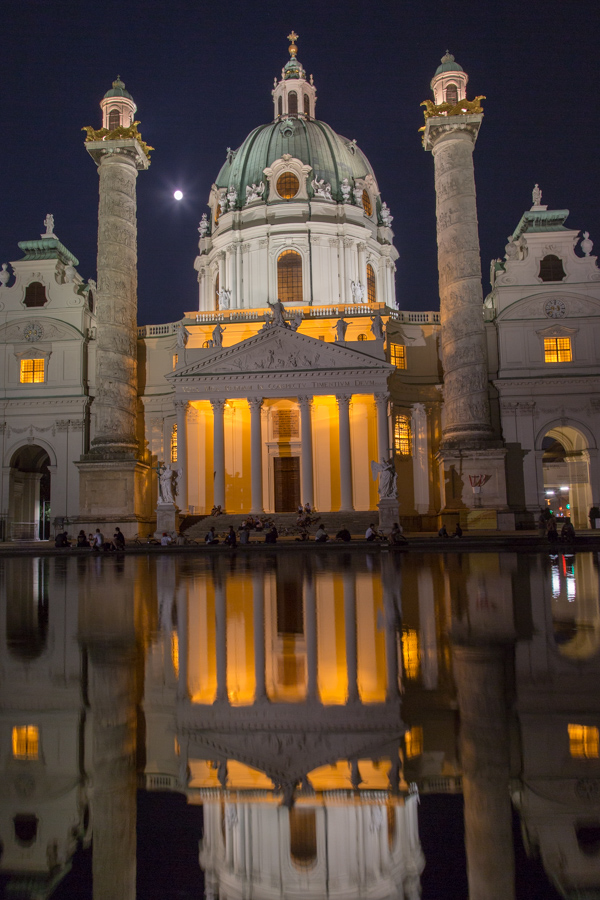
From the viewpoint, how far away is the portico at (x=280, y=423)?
40.5m

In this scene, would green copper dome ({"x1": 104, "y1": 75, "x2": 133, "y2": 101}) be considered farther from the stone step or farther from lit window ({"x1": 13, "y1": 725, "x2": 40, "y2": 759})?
lit window ({"x1": 13, "y1": 725, "x2": 40, "y2": 759})

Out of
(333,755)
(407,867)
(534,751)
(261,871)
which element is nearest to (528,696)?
(534,751)

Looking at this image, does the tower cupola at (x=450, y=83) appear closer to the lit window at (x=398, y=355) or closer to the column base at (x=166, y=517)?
the lit window at (x=398, y=355)

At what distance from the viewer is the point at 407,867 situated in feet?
6.13

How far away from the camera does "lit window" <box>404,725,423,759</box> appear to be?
102 inches

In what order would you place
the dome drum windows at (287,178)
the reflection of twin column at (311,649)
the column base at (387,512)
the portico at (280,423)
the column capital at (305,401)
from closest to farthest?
the reflection of twin column at (311,649), the column base at (387,512), the portico at (280,423), the column capital at (305,401), the dome drum windows at (287,178)

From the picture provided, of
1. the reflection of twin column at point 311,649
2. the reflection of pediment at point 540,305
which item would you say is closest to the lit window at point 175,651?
the reflection of twin column at point 311,649

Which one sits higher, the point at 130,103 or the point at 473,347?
the point at 130,103

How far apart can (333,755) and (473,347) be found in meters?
38.9

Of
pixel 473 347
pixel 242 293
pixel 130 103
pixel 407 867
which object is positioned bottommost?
pixel 407 867

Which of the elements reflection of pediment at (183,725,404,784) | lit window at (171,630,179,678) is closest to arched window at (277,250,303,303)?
lit window at (171,630,179,678)

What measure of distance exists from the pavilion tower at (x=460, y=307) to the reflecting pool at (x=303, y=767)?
34.1 m

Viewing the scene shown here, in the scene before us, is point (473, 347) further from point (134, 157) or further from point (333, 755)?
point (333, 755)

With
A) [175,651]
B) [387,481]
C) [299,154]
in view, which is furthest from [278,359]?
[175,651]
